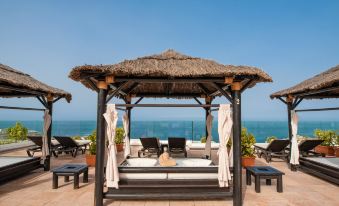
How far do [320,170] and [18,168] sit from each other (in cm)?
834

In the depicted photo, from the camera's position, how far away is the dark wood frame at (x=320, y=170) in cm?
588

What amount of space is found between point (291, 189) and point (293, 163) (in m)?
2.19

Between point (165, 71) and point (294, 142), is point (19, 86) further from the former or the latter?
point (294, 142)

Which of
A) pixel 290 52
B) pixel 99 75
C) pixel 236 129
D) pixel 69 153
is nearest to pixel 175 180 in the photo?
pixel 236 129

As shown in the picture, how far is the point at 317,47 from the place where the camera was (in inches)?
1162

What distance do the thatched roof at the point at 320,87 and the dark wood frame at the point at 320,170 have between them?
206 cm

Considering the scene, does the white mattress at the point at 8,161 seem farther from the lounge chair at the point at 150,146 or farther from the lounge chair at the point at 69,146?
the lounge chair at the point at 150,146

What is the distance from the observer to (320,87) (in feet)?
20.1

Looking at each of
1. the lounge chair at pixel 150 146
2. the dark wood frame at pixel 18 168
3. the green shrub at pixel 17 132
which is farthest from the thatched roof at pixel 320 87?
the green shrub at pixel 17 132

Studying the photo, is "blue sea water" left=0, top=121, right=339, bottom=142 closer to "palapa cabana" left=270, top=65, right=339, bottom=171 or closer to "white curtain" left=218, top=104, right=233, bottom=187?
"palapa cabana" left=270, top=65, right=339, bottom=171

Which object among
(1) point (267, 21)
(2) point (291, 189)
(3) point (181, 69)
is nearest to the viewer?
(3) point (181, 69)

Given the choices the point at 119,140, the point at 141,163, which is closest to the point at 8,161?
the point at 141,163

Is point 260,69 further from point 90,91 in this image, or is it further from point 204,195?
point 90,91

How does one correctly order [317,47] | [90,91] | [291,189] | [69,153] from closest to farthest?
1. [291,189]
2. [90,91]
3. [69,153]
4. [317,47]
